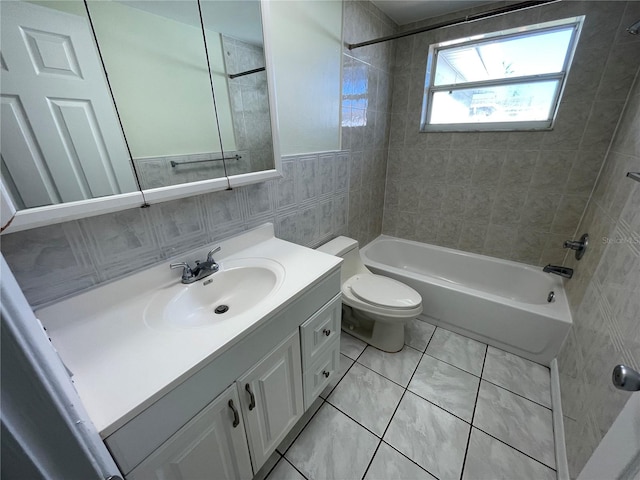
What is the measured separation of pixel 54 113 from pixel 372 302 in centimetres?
154

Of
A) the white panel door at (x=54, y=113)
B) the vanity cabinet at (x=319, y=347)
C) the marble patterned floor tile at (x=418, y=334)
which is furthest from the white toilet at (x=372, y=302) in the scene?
the white panel door at (x=54, y=113)

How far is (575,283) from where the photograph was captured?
1559 mm

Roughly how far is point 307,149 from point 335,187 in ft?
1.23

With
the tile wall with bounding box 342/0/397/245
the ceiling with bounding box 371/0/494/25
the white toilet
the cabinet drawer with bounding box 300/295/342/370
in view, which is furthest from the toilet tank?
the ceiling with bounding box 371/0/494/25

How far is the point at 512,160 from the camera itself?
1.90m

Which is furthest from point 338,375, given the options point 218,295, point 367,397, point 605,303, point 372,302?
point 605,303

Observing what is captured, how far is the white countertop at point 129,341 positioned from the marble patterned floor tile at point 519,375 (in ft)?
4.42

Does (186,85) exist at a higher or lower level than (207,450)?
higher

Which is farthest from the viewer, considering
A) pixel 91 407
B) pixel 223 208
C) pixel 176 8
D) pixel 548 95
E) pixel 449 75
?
pixel 449 75

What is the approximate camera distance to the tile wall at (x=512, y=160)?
4.98 feet

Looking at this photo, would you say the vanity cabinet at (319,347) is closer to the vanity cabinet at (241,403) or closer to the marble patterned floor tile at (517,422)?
the vanity cabinet at (241,403)

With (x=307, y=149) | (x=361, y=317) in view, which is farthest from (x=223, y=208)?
(x=361, y=317)

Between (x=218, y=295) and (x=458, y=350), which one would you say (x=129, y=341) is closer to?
(x=218, y=295)

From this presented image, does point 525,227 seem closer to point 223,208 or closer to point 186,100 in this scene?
point 223,208
